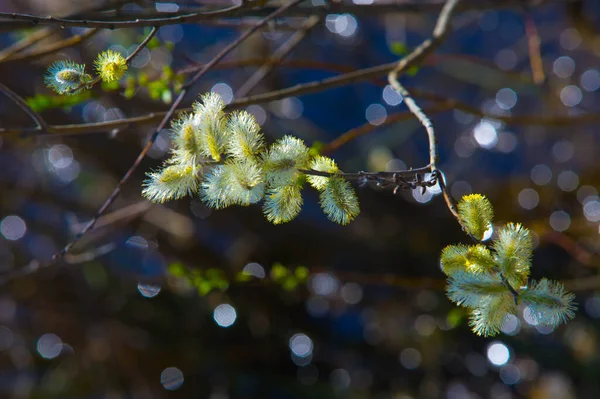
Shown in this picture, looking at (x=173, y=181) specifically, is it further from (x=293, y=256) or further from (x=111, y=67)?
(x=293, y=256)

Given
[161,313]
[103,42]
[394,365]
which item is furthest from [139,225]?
[394,365]

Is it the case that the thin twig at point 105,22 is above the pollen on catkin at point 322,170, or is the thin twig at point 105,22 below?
above

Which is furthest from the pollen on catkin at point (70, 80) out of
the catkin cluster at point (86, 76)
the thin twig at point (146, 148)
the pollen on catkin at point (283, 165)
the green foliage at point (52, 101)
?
the green foliage at point (52, 101)

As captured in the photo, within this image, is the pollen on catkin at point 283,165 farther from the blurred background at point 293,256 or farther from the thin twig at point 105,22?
the blurred background at point 293,256

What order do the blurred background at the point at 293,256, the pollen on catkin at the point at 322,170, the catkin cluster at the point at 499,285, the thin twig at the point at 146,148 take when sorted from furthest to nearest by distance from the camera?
the blurred background at the point at 293,256, the thin twig at the point at 146,148, the pollen on catkin at the point at 322,170, the catkin cluster at the point at 499,285

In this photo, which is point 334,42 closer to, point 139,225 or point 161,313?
point 139,225

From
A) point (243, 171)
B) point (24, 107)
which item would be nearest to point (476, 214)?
point (243, 171)

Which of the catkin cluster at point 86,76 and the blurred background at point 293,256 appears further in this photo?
the blurred background at point 293,256

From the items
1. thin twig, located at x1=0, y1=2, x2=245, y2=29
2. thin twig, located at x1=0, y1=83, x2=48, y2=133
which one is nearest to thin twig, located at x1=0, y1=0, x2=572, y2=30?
thin twig, located at x1=0, y1=2, x2=245, y2=29
